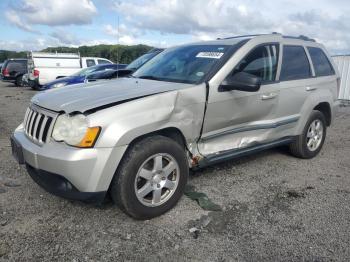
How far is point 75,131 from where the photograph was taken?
2844 mm

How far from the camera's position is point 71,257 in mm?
2662

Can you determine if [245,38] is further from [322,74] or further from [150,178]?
[150,178]

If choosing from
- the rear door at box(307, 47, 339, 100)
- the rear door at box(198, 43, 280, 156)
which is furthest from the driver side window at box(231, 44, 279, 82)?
the rear door at box(307, 47, 339, 100)

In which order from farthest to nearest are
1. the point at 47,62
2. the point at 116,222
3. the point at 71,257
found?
1. the point at 47,62
2. the point at 116,222
3. the point at 71,257

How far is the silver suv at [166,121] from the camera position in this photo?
112 inches

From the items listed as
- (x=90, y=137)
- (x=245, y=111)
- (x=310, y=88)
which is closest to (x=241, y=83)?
(x=245, y=111)

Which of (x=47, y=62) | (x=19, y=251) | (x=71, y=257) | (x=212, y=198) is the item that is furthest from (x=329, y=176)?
(x=47, y=62)

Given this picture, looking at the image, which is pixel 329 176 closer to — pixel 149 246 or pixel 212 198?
pixel 212 198

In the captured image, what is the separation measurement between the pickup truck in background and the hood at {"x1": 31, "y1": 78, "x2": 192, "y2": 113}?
13.6m

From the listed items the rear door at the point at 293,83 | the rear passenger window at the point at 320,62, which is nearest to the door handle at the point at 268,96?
the rear door at the point at 293,83

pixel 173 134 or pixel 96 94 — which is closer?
pixel 96 94

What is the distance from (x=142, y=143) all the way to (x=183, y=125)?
20.0 inches

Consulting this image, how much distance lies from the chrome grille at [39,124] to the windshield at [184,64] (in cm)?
138

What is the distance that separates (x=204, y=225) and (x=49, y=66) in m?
15.6
